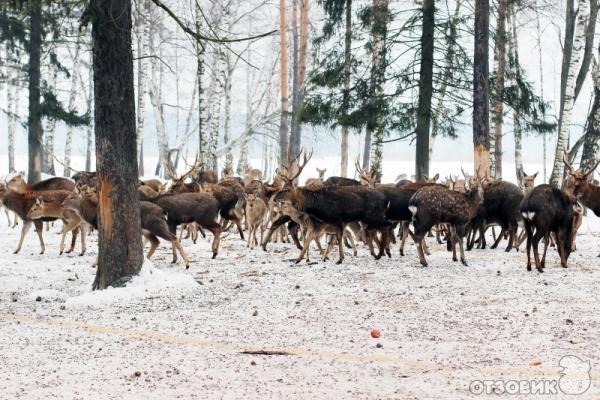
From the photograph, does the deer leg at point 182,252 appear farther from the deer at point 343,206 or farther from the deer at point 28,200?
the deer at point 28,200

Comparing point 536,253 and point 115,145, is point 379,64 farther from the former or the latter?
point 115,145

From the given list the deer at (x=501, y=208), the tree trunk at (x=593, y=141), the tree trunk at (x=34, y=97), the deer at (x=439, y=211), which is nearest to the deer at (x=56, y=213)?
the deer at (x=439, y=211)

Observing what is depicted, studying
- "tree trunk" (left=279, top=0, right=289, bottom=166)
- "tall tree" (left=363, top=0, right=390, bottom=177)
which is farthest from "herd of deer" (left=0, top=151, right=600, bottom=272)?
"tree trunk" (left=279, top=0, right=289, bottom=166)

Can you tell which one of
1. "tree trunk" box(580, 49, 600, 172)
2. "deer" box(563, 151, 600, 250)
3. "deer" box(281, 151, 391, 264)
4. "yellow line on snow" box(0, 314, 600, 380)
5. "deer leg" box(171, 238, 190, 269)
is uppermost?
"tree trunk" box(580, 49, 600, 172)

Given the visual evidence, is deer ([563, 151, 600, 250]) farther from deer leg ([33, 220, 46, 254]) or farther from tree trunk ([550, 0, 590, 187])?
deer leg ([33, 220, 46, 254])

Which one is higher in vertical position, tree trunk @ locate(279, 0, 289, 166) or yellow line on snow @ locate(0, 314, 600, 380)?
tree trunk @ locate(279, 0, 289, 166)

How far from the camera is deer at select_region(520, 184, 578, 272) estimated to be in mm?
10664

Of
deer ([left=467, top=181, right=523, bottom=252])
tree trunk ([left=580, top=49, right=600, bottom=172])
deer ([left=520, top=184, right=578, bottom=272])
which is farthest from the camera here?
tree trunk ([left=580, top=49, right=600, bottom=172])

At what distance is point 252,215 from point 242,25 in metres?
31.3

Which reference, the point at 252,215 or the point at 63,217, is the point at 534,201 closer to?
the point at 252,215

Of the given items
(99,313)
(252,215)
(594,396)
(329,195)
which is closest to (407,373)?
(594,396)

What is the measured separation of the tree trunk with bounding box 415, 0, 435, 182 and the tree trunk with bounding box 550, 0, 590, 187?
3.40m

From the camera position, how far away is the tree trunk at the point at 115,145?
29.4 ft

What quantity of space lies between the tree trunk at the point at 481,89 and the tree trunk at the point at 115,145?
8905 mm
